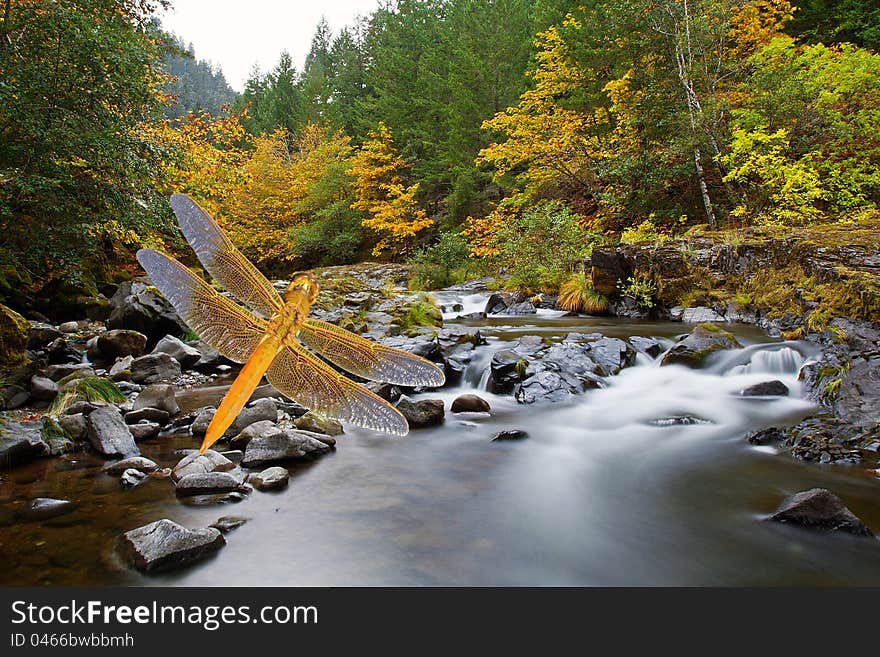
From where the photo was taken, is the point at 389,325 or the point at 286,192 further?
the point at 286,192

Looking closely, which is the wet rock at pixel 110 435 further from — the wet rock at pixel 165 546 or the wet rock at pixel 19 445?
the wet rock at pixel 165 546

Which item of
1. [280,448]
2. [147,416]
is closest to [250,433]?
[280,448]

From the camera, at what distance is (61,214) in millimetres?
5660

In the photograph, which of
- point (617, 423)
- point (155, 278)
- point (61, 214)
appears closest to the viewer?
point (155, 278)

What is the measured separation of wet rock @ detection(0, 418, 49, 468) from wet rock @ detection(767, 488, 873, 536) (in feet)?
17.7

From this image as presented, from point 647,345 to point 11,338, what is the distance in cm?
809

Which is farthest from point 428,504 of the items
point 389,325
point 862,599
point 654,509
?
point 389,325

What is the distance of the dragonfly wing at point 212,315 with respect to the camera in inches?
56.6

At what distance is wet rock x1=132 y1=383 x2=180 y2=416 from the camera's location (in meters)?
4.94

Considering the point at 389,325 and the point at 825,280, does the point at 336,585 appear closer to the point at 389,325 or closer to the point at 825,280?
the point at 389,325

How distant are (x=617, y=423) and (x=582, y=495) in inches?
70.7

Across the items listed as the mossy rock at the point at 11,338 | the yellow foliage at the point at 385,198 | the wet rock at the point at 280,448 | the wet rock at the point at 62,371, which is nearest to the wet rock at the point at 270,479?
the wet rock at the point at 280,448

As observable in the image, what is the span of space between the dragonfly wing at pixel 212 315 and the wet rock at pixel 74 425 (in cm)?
364

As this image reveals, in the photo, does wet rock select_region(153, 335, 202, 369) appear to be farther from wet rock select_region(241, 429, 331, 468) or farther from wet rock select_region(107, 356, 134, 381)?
wet rock select_region(241, 429, 331, 468)
